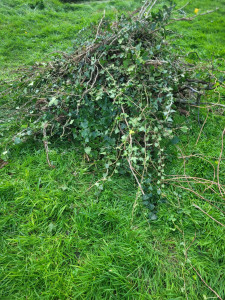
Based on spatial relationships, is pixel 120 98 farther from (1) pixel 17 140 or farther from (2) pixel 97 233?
(2) pixel 97 233

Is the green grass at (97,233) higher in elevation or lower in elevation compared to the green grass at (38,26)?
lower

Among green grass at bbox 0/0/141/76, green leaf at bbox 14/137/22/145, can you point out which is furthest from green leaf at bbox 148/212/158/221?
green grass at bbox 0/0/141/76

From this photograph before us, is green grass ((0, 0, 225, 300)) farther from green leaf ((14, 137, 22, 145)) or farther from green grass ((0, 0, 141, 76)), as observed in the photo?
green grass ((0, 0, 141, 76))

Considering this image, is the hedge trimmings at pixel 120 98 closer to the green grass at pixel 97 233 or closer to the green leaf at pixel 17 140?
the green leaf at pixel 17 140

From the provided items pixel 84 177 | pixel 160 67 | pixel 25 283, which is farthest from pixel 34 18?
pixel 25 283

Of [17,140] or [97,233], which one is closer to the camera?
[97,233]

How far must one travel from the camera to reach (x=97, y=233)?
1.80 metres

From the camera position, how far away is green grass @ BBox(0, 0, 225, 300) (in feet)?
4.97

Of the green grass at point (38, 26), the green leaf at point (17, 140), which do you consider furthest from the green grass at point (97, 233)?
the green grass at point (38, 26)

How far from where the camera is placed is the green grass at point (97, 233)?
1515 mm

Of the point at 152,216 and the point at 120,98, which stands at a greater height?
the point at 120,98

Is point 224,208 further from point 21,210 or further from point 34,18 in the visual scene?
point 34,18

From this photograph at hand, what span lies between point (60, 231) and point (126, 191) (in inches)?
29.1

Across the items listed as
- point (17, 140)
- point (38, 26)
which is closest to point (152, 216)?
point (17, 140)
